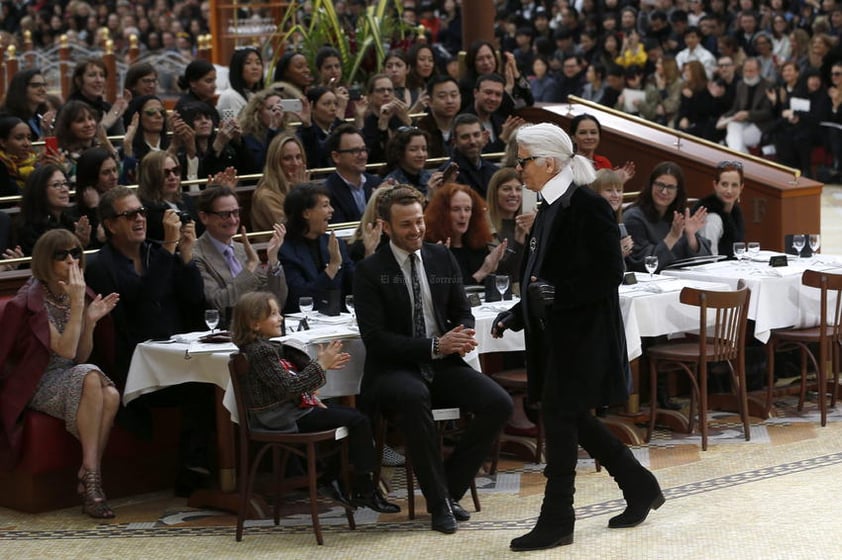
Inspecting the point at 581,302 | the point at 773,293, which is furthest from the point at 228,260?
the point at 773,293

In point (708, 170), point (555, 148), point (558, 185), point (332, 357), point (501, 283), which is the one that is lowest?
point (332, 357)

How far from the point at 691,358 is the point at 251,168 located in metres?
3.37

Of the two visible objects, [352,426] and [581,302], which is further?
[352,426]

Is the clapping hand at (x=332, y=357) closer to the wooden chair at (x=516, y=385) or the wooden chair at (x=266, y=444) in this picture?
the wooden chair at (x=266, y=444)

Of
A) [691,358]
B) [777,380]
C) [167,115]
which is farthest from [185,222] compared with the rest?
[777,380]

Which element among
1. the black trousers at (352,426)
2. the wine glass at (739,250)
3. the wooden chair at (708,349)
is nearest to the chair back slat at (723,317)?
the wooden chair at (708,349)

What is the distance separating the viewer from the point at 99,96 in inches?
412

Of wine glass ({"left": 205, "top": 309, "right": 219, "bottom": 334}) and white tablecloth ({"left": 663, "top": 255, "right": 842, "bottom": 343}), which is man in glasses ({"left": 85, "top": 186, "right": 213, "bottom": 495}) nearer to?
wine glass ({"left": 205, "top": 309, "right": 219, "bottom": 334})

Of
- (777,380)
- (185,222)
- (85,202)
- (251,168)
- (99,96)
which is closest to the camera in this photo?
(185,222)

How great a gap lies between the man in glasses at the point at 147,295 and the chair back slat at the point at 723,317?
Result: 2.27 metres

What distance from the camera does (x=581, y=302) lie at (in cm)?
575

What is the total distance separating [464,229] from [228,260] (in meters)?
1.16

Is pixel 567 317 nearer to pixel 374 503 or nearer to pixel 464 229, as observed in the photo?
pixel 374 503

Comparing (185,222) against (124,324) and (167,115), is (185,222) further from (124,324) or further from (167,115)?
(167,115)
